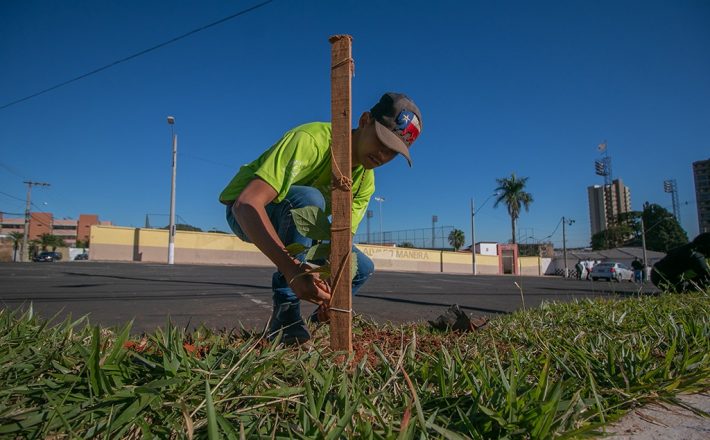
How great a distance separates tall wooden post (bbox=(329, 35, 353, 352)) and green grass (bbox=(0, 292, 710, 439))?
0.13 meters

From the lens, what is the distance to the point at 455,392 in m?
1.12

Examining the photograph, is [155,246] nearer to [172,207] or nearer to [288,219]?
[172,207]

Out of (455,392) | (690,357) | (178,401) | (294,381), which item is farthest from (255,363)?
(690,357)

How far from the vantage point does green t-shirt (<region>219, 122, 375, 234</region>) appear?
61.7 inches

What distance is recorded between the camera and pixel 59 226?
94375 mm

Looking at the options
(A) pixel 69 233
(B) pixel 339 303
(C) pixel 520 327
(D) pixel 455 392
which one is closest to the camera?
(D) pixel 455 392

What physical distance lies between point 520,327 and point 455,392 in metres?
1.43

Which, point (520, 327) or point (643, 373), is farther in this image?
point (520, 327)

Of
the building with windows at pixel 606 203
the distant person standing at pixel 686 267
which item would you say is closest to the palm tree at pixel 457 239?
the building with windows at pixel 606 203

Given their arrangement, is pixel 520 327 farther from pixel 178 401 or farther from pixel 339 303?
pixel 178 401

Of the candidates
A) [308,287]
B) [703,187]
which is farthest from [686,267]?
[703,187]

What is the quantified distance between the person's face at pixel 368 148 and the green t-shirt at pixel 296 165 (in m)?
0.13

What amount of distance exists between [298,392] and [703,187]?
3760 inches

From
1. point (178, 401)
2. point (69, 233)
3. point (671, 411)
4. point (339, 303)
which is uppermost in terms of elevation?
point (69, 233)
